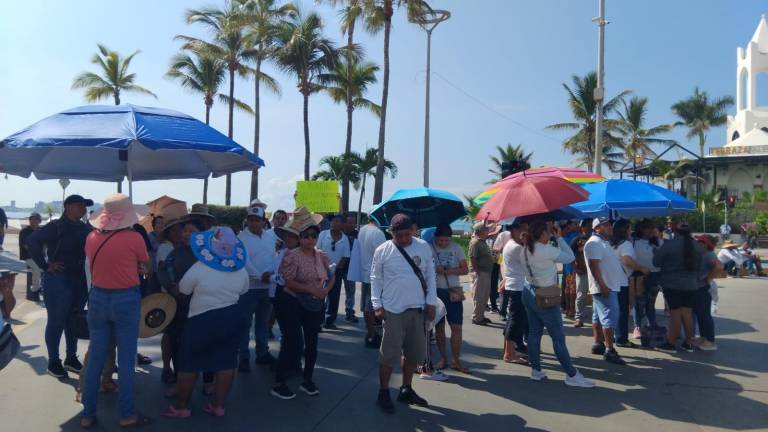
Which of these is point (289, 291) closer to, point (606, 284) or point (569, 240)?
point (606, 284)

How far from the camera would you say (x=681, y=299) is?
7.57 meters

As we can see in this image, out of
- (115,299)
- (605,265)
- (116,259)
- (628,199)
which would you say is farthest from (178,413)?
(628,199)

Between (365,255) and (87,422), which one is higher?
(365,255)

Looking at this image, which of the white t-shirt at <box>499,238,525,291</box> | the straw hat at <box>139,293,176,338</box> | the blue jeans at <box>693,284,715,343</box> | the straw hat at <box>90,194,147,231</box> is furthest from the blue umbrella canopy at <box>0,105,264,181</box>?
the blue jeans at <box>693,284,715,343</box>

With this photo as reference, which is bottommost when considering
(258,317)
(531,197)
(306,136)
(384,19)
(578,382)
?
(578,382)

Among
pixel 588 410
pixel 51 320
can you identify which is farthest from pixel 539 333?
pixel 51 320

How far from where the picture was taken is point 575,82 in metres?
35.9

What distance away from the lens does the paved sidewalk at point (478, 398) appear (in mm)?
4898

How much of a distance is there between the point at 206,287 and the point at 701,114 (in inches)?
2453

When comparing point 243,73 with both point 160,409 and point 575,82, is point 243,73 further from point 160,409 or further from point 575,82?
point 160,409

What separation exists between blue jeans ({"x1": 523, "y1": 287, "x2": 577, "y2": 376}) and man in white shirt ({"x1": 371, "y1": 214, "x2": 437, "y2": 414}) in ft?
4.63

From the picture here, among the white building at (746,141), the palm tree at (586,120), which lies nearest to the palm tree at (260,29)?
the palm tree at (586,120)

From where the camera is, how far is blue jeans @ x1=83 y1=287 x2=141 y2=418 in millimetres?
4668

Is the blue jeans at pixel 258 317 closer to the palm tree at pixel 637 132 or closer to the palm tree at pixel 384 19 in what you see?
the palm tree at pixel 384 19
